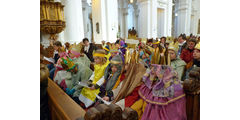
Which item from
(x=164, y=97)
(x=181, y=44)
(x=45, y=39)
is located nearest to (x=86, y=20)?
(x=45, y=39)

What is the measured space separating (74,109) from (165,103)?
3.99 ft

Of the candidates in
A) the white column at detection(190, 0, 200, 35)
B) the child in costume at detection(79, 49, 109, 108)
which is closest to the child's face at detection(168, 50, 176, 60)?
the child in costume at detection(79, 49, 109, 108)

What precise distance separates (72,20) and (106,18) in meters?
2.72

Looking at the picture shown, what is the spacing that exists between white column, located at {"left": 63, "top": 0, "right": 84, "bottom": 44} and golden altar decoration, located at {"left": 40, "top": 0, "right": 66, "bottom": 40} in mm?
1480


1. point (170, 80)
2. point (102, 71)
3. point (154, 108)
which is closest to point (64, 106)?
point (154, 108)

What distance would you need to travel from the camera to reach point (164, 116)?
1.93 m

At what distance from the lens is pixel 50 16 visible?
620 cm

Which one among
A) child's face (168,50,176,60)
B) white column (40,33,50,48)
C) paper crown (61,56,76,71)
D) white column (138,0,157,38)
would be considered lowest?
paper crown (61,56,76,71)

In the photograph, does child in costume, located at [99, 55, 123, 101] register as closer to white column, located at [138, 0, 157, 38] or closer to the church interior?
the church interior

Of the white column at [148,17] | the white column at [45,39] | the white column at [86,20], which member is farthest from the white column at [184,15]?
the white column at [45,39]

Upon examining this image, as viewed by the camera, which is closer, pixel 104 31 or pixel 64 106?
pixel 64 106

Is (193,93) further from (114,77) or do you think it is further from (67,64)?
(67,64)

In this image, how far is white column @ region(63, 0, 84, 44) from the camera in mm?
7992
